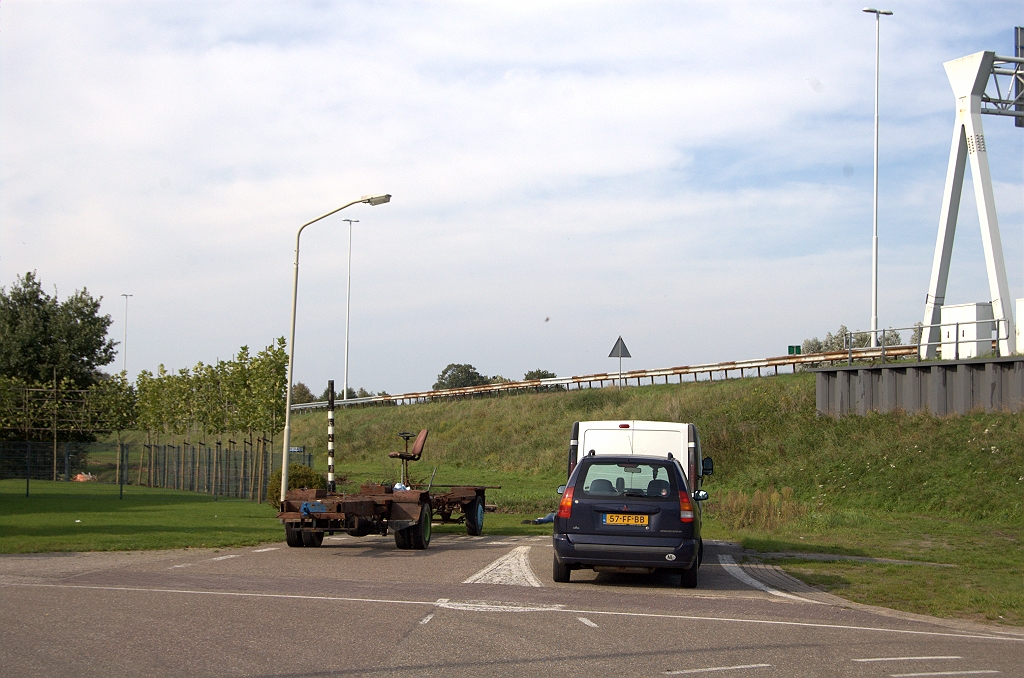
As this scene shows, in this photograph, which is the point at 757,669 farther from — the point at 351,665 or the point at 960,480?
the point at 960,480

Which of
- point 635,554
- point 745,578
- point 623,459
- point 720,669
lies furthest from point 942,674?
point 745,578

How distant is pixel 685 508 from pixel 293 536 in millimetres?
7322

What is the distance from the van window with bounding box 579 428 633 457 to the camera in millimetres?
16656

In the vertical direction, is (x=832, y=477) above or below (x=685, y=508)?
below

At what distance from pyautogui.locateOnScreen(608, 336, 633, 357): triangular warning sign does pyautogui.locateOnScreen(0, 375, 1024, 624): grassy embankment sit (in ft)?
11.1

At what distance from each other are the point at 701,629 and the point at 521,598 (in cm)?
231

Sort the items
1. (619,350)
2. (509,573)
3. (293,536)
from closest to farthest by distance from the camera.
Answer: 1. (509,573)
2. (293,536)
3. (619,350)

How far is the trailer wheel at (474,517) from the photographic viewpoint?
1986cm

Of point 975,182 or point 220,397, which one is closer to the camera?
point 975,182

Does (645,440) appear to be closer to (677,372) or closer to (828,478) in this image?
(828,478)

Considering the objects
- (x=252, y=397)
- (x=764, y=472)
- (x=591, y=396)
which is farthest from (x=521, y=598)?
(x=591, y=396)

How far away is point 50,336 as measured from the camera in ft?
177

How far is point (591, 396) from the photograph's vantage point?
52.8 metres

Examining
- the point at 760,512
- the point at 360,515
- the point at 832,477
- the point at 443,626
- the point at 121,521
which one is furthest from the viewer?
the point at 832,477
